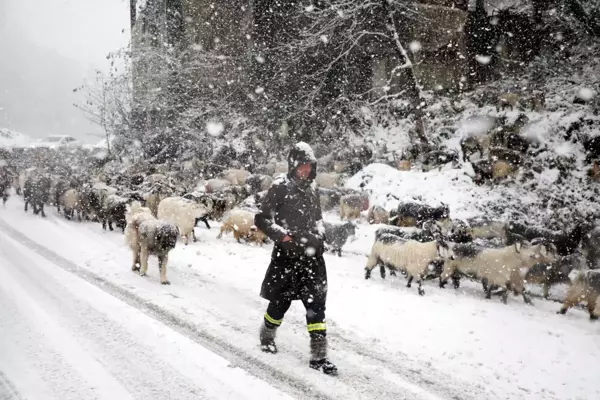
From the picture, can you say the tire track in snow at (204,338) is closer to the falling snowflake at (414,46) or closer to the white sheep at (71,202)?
the white sheep at (71,202)

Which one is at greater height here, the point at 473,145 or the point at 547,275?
the point at 473,145

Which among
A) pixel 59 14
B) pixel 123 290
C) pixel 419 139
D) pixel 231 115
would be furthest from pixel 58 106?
pixel 123 290

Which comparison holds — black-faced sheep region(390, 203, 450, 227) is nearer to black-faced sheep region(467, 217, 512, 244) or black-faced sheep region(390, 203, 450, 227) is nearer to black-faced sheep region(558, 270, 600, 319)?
black-faced sheep region(467, 217, 512, 244)

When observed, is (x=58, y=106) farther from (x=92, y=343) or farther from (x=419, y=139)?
(x=92, y=343)

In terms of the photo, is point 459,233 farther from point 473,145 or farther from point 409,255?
point 473,145

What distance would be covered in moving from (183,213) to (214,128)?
46.0ft

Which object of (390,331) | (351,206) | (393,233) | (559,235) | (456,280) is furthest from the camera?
(351,206)

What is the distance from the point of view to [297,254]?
3.88 metres

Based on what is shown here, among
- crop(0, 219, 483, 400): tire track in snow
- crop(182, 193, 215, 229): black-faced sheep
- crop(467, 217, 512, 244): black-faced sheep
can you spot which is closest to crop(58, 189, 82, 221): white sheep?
crop(182, 193, 215, 229): black-faced sheep

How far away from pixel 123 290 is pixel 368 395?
12.4 feet

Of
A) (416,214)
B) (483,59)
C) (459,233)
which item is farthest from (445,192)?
(483,59)

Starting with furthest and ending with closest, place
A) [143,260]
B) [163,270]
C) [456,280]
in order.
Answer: [456,280] < [143,260] < [163,270]

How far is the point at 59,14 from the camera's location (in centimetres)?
11169

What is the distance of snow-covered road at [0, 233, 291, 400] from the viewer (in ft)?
10.8
